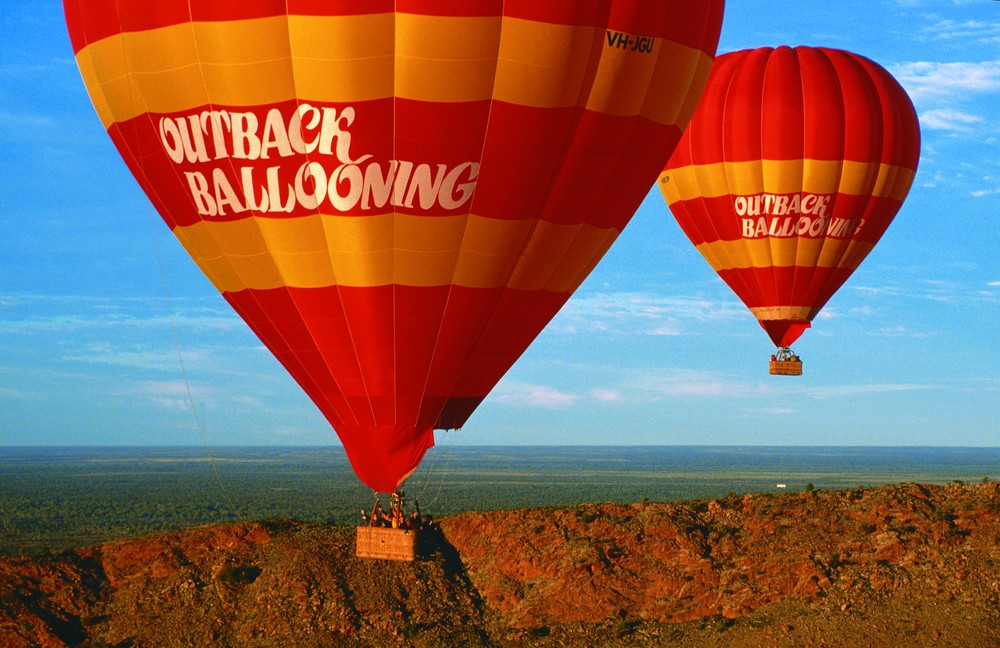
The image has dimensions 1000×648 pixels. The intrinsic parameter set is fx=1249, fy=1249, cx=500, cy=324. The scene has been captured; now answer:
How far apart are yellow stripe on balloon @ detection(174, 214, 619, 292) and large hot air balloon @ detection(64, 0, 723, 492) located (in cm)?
4

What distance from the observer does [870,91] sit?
1588 inches

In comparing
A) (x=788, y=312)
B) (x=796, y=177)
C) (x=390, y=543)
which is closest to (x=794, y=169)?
(x=796, y=177)

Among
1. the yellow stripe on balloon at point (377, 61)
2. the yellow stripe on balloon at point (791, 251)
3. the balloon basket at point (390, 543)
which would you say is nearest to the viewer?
the yellow stripe on balloon at point (377, 61)

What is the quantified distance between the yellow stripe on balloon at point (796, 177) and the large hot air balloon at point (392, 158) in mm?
14914

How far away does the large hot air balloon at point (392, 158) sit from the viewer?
21812 mm

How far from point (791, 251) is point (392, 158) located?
72.0ft

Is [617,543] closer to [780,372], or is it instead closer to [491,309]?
[780,372]

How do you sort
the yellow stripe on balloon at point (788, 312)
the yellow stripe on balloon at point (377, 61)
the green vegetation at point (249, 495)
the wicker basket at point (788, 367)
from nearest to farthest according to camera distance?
the yellow stripe on balloon at point (377, 61) → the yellow stripe on balloon at point (788, 312) → the wicker basket at point (788, 367) → the green vegetation at point (249, 495)

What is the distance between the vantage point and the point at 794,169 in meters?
39.9

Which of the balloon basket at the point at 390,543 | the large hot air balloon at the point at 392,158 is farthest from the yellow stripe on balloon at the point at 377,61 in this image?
the balloon basket at the point at 390,543

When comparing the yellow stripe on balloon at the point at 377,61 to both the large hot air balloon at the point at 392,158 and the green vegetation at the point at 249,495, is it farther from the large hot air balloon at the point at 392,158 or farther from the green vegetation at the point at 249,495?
the green vegetation at the point at 249,495

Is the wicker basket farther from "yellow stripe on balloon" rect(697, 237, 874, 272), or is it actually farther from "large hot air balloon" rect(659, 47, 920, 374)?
"yellow stripe on balloon" rect(697, 237, 874, 272)

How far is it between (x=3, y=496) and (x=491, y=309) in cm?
11123

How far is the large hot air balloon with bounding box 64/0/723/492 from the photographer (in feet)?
71.6
